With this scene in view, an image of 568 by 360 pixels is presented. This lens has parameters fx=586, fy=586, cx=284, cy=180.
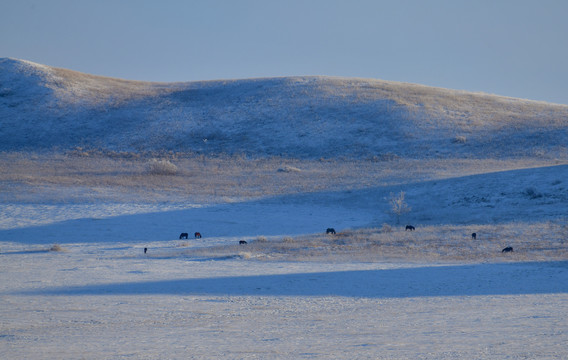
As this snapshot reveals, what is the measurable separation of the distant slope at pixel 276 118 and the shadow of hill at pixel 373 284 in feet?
113

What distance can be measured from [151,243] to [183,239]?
1507mm

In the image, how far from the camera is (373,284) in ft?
46.0

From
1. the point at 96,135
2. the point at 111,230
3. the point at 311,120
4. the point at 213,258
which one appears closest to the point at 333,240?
the point at 213,258

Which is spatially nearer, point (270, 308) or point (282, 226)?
point (270, 308)

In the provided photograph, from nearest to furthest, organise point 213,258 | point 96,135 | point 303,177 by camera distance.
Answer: point 213,258 → point 303,177 → point 96,135

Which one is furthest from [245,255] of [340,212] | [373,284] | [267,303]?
[340,212]

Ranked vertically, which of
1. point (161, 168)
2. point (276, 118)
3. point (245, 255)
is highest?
point (276, 118)

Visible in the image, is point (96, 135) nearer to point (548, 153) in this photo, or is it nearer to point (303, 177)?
point (303, 177)

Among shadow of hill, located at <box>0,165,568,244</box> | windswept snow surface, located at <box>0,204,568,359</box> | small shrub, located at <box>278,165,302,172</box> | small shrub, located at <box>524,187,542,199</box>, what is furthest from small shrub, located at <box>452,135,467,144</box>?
windswept snow surface, located at <box>0,204,568,359</box>

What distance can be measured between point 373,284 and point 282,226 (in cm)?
1473

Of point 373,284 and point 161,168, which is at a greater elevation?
point 161,168

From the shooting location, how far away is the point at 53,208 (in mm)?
30688

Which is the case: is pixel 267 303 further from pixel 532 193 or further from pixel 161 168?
pixel 161 168

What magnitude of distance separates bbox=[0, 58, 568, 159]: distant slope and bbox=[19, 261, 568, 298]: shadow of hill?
113 feet
